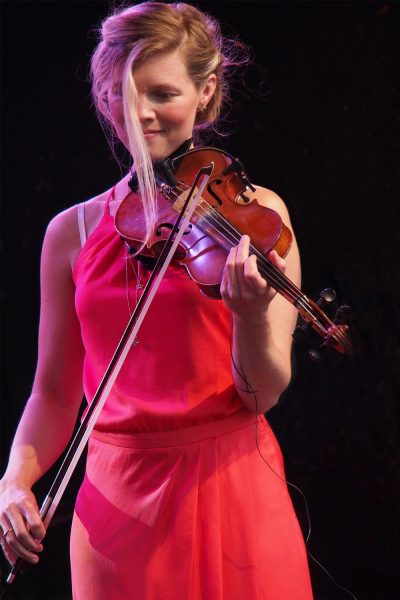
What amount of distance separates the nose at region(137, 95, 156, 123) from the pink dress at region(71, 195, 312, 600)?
19cm

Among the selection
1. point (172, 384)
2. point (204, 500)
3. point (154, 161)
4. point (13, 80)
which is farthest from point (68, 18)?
point (204, 500)

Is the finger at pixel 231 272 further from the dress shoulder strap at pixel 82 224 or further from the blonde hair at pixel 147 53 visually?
the dress shoulder strap at pixel 82 224

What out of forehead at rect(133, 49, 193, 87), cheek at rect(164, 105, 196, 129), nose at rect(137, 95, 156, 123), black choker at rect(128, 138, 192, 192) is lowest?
black choker at rect(128, 138, 192, 192)

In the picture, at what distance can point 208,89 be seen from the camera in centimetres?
112

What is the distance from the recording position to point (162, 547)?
93 cm

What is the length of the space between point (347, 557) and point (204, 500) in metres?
0.76

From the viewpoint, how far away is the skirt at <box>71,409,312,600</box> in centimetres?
93

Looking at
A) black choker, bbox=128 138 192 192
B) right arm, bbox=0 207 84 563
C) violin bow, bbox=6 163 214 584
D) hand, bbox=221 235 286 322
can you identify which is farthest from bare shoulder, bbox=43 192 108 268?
hand, bbox=221 235 286 322

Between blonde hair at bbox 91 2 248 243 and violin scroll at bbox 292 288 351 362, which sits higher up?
blonde hair at bbox 91 2 248 243

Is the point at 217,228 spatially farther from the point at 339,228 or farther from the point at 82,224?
the point at 339,228

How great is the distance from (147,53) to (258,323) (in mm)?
411

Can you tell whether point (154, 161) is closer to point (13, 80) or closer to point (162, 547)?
point (162, 547)

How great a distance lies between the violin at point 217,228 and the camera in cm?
90

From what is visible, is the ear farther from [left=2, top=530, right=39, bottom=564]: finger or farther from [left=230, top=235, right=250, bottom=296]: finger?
[left=2, top=530, right=39, bottom=564]: finger
